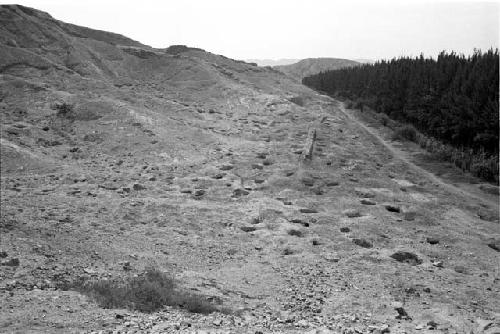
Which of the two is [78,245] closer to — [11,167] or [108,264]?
[108,264]

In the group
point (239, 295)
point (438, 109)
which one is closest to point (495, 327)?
point (239, 295)

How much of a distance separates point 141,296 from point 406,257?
8712 millimetres

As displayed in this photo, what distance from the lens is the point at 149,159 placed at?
23203 mm

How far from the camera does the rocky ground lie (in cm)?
Result: 962

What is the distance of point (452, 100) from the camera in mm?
39781

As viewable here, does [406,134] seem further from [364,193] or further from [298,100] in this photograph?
[364,193]

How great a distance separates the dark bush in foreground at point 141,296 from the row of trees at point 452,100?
30.2 meters

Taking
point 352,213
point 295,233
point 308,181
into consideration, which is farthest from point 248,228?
point 308,181

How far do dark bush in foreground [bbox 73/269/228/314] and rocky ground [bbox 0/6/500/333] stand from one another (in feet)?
0.88

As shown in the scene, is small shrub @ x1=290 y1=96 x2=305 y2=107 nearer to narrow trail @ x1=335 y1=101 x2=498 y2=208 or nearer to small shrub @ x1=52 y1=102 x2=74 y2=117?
narrow trail @ x1=335 y1=101 x2=498 y2=208

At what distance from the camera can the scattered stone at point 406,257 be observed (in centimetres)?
1361

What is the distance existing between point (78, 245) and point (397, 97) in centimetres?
5303

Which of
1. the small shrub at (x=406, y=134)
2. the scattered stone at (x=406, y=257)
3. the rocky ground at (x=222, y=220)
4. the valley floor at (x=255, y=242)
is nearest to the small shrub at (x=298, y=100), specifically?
the rocky ground at (x=222, y=220)

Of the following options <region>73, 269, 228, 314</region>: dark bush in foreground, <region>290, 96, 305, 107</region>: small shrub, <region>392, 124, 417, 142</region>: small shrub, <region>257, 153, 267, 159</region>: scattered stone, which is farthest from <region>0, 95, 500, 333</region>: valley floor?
<region>290, 96, 305, 107</region>: small shrub
